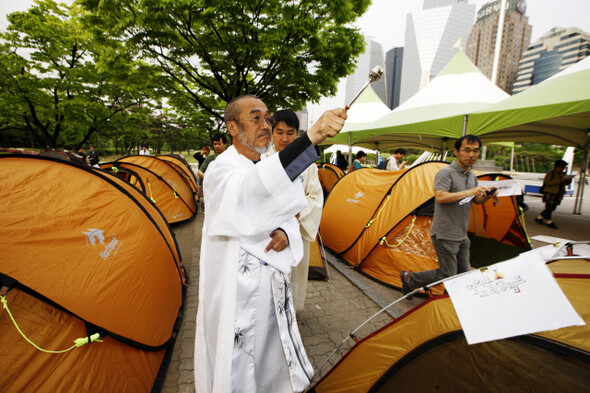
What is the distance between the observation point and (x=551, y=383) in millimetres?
918

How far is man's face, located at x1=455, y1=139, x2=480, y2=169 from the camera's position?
99.2 inches

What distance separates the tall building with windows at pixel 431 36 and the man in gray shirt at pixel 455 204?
148ft

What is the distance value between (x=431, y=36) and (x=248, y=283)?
53.6 metres

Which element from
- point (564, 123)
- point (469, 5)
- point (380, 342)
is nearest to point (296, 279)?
point (380, 342)

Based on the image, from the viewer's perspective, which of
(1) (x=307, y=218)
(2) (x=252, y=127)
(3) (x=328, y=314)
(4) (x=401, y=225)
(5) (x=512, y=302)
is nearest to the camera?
(5) (x=512, y=302)

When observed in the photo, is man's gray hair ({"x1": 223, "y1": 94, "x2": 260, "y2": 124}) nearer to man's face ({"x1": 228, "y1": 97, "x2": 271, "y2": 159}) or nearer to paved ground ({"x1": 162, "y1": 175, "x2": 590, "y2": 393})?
man's face ({"x1": 228, "y1": 97, "x2": 271, "y2": 159})

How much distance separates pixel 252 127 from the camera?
1.37 m

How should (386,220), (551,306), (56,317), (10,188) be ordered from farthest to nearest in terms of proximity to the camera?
(386,220), (10,188), (56,317), (551,306)

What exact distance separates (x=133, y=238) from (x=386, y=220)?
3.11 meters

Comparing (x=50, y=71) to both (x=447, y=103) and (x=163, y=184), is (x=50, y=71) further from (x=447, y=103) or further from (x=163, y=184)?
(x=447, y=103)

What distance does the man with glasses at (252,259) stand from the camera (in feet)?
3.41

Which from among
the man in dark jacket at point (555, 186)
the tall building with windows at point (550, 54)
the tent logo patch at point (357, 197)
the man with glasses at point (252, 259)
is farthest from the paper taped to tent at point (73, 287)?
the tall building with windows at point (550, 54)

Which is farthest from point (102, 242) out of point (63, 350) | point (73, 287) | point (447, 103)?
point (447, 103)

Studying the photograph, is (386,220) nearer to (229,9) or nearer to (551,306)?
(551,306)
